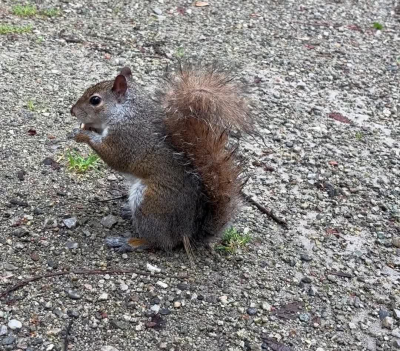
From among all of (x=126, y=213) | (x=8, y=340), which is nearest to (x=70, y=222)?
(x=126, y=213)

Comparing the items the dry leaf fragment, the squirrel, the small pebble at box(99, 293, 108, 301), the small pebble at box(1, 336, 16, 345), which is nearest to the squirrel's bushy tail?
the squirrel

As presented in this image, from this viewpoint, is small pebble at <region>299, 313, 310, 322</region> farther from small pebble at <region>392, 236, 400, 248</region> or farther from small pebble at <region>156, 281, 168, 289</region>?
small pebble at <region>392, 236, 400, 248</region>

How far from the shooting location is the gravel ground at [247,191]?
8.88 feet

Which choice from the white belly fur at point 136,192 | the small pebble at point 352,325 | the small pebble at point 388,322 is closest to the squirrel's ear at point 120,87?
the white belly fur at point 136,192

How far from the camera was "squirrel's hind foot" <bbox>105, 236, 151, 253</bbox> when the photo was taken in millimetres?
3020

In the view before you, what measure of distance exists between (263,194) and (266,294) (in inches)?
34.0

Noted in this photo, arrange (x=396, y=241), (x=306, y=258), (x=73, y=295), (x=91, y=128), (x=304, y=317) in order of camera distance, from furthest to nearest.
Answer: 1. (x=396, y=241)
2. (x=306, y=258)
3. (x=91, y=128)
4. (x=304, y=317)
5. (x=73, y=295)

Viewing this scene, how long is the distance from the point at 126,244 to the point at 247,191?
2.96 feet

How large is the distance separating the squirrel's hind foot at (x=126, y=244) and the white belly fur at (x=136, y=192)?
0.17m

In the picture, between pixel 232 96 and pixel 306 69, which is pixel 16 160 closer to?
pixel 232 96

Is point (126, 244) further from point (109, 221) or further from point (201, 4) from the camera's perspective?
point (201, 4)

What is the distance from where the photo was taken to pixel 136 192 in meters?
2.92

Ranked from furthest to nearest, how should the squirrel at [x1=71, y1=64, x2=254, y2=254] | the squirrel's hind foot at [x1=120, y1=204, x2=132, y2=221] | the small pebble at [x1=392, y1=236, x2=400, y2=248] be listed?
the small pebble at [x1=392, y1=236, x2=400, y2=248], the squirrel's hind foot at [x1=120, y1=204, x2=132, y2=221], the squirrel at [x1=71, y1=64, x2=254, y2=254]

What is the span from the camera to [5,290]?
271 cm
